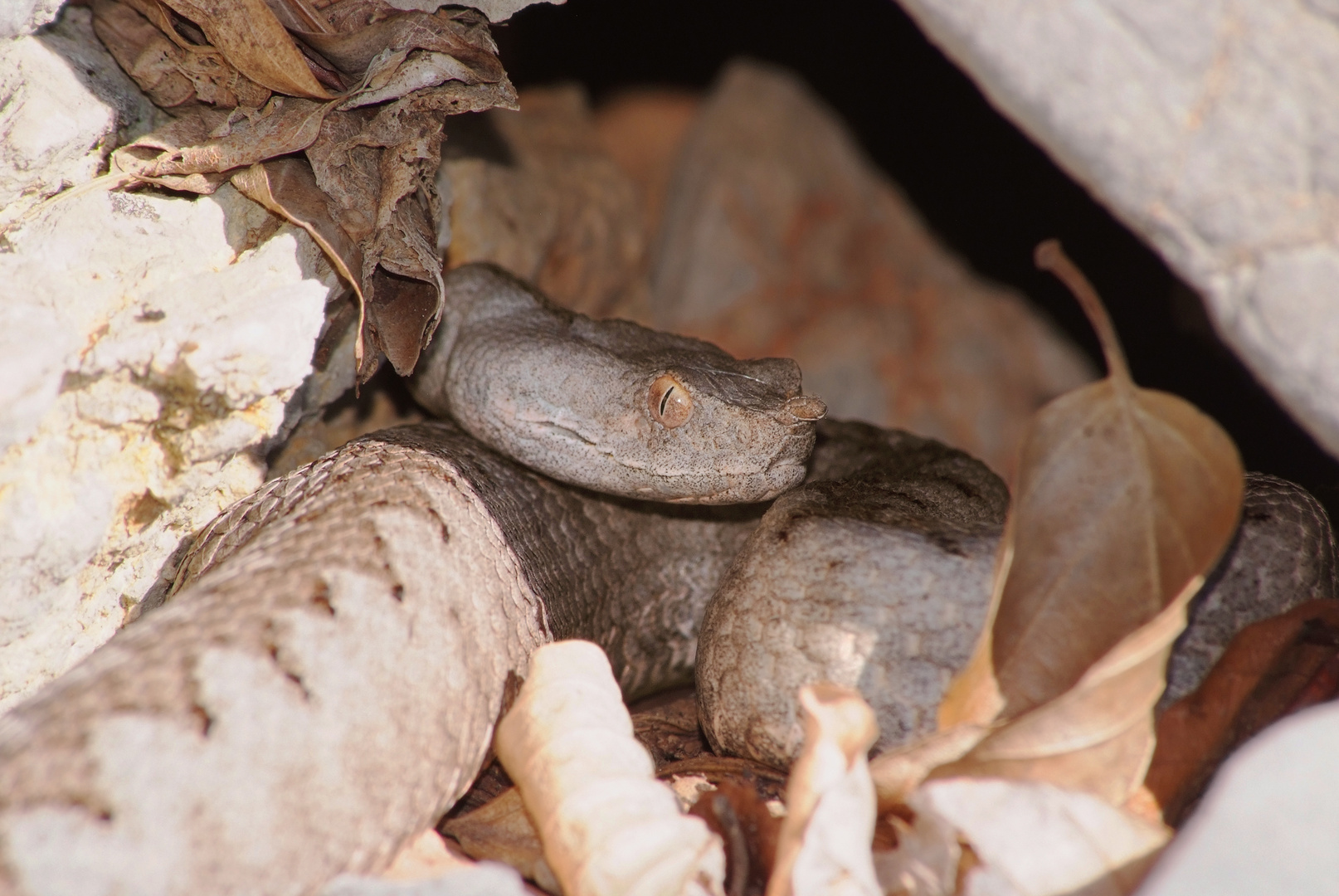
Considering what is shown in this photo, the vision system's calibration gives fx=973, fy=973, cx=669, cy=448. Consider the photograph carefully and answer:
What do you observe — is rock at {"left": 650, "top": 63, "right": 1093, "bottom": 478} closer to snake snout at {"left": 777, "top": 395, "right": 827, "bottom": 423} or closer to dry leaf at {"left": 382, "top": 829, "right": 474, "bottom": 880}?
snake snout at {"left": 777, "top": 395, "right": 827, "bottom": 423}

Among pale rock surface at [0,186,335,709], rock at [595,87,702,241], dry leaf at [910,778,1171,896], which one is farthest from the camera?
rock at [595,87,702,241]

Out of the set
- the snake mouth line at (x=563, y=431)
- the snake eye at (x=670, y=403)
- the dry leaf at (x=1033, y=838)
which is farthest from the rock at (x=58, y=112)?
the dry leaf at (x=1033, y=838)

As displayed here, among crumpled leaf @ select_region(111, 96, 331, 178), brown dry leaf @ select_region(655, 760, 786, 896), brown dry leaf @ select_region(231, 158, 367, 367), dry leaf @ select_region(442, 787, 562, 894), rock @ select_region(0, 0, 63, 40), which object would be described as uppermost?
rock @ select_region(0, 0, 63, 40)

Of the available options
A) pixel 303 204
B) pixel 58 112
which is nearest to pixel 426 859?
pixel 303 204

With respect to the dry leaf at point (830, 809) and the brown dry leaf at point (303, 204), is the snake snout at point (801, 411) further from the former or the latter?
the brown dry leaf at point (303, 204)

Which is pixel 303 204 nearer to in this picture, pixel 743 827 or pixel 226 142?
pixel 226 142

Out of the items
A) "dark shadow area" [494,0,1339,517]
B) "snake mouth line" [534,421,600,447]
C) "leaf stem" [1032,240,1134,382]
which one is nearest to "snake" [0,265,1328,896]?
"snake mouth line" [534,421,600,447]
